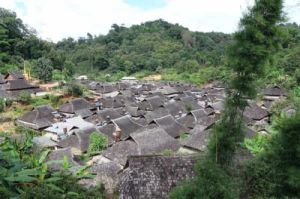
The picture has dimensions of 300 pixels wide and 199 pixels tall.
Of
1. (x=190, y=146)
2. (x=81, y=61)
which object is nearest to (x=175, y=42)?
(x=81, y=61)

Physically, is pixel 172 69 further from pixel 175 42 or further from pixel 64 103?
pixel 64 103

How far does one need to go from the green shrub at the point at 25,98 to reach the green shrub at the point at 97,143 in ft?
44.3

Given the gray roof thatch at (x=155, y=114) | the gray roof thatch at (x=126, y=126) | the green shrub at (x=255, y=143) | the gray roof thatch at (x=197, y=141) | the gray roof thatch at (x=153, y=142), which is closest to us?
the green shrub at (x=255, y=143)

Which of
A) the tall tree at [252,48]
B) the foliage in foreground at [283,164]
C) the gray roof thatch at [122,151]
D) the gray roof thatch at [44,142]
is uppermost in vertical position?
the tall tree at [252,48]

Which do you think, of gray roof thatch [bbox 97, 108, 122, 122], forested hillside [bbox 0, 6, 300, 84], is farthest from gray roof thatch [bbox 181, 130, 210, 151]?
forested hillside [bbox 0, 6, 300, 84]

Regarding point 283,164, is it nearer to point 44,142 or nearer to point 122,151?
point 122,151

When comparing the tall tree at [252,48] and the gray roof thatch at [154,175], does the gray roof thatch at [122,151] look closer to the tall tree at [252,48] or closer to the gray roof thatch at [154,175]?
the gray roof thatch at [154,175]

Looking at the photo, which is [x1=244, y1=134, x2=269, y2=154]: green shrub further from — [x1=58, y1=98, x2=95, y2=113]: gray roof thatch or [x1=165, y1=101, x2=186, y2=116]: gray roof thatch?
[x1=58, y1=98, x2=95, y2=113]: gray roof thatch

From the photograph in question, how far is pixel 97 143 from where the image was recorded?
1948cm

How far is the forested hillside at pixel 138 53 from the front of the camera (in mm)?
41250

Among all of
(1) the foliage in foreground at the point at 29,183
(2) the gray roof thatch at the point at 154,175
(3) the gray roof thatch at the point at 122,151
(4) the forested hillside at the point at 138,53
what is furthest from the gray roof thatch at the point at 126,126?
(4) the forested hillside at the point at 138,53

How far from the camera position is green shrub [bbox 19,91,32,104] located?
30406 mm

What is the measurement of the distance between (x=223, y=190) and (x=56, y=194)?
A: 382 centimetres

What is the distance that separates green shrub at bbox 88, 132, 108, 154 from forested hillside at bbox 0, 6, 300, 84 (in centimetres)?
2234
